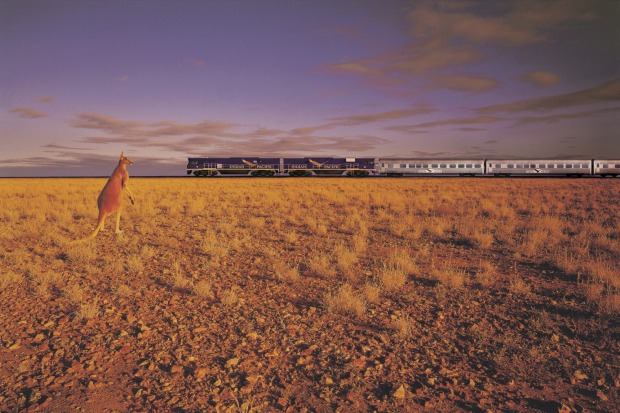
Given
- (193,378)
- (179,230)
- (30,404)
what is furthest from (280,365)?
(179,230)

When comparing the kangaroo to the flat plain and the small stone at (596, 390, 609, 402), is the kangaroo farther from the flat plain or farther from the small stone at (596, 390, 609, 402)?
the small stone at (596, 390, 609, 402)

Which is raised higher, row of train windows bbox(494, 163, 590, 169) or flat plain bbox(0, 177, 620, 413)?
row of train windows bbox(494, 163, 590, 169)

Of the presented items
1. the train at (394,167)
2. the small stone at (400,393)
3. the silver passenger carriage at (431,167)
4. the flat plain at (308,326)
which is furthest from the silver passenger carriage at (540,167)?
the small stone at (400,393)

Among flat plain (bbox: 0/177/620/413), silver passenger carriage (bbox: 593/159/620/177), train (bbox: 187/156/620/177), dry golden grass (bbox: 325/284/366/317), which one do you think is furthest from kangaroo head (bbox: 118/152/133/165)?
silver passenger carriage (bbox: 593/159/620/177)

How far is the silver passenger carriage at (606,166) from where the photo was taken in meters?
61.2

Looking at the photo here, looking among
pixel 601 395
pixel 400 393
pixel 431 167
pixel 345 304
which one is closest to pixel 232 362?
pixel 400 393

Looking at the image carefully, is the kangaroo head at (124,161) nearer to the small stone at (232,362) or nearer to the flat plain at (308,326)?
the flat plain at (308,326)

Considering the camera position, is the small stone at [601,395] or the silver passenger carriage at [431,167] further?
the silver passenger carriage at [431,167]

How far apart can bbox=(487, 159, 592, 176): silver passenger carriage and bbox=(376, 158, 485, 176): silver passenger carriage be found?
248 centimetres

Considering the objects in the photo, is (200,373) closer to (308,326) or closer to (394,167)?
(308,326)

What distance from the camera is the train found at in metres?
61.4

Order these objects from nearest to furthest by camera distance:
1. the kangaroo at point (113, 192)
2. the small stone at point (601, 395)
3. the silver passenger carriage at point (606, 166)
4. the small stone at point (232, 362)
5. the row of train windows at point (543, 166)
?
the small stone at point (601, 395)
the small stone at point (232, 362)
the kangaroo at point (113, 192)
the silver passenger carriage at point (606, 166)
the row of train windows at point (543, 166)

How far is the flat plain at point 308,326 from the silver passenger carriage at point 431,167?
172 ft

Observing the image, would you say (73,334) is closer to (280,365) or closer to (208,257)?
(280,365)
